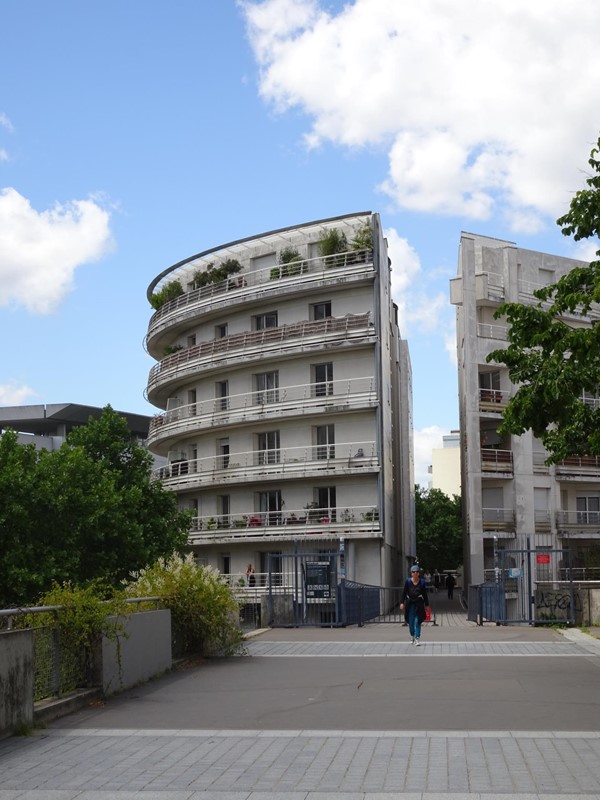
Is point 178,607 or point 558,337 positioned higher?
point 558,337

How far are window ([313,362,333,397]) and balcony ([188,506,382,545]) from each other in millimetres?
5620

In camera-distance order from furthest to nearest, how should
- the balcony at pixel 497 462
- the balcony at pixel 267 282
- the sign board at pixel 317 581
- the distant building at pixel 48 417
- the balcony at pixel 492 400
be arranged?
the distant building at pixel 48 417
the balcony at pixel 492 400
the balcony at pixel 497 462
the balcony at pixel 267 282
the sign board at pixel 317 581

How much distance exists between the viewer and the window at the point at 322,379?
1966 inches

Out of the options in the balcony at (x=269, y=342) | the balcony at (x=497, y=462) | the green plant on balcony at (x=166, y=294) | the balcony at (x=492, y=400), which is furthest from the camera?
the green plant on balcony at (x=166, y=294)

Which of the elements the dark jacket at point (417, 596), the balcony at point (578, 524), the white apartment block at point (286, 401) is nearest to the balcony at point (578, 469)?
the balcony at point (578, 524)

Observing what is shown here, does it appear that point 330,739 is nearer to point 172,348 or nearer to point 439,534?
point 172,348

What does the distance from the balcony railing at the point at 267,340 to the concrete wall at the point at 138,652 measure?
33731 mm

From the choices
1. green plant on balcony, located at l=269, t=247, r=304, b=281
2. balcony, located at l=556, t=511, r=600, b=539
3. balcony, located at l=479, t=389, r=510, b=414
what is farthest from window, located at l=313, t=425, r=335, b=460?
balcony, located at l=556, t=511, r=600, b=539

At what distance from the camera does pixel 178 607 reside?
17469 mm

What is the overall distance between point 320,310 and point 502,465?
493 inches

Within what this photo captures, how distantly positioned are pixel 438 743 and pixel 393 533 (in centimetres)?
4919

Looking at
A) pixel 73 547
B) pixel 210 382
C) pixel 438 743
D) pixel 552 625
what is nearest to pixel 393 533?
pixel 210 382

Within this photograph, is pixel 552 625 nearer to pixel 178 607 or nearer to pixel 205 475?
pixel 178 607

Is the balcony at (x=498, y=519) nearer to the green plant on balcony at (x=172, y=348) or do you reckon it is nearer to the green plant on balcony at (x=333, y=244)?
the green plant on balcony at (x=333, y=244)
